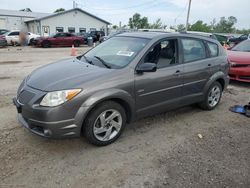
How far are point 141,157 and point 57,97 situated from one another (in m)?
1.44

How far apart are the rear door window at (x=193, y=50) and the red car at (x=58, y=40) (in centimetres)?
2074

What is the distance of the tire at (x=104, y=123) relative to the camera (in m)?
3.56

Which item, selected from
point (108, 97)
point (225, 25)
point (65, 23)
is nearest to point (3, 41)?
point (65, 23)

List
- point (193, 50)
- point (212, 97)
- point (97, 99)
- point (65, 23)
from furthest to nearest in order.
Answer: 1. point (65, 23)
2. point (212, 97)
3. point (193, 50)
4. point (97, 99)

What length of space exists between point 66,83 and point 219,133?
2.78 metres

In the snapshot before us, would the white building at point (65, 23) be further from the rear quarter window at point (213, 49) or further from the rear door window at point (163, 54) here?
the rear door window at point (163, 54)

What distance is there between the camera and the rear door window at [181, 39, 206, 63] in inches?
187

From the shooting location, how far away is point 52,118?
3277 millimetres

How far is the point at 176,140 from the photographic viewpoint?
412 cm

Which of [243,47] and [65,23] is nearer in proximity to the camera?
[243,47]

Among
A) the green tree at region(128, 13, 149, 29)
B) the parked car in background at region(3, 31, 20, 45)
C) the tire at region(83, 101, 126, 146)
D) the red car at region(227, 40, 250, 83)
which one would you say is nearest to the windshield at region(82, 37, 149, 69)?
the tire at region(83, 101, 126, 146)

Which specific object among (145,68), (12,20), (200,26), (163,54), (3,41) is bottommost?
(3,41)

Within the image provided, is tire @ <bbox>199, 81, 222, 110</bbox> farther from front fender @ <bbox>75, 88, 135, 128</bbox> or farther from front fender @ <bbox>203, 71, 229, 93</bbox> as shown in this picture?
front fender @ <bbox>75, 88, 135, 128</bbox>

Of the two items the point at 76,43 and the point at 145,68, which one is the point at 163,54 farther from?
the point at 76,43
